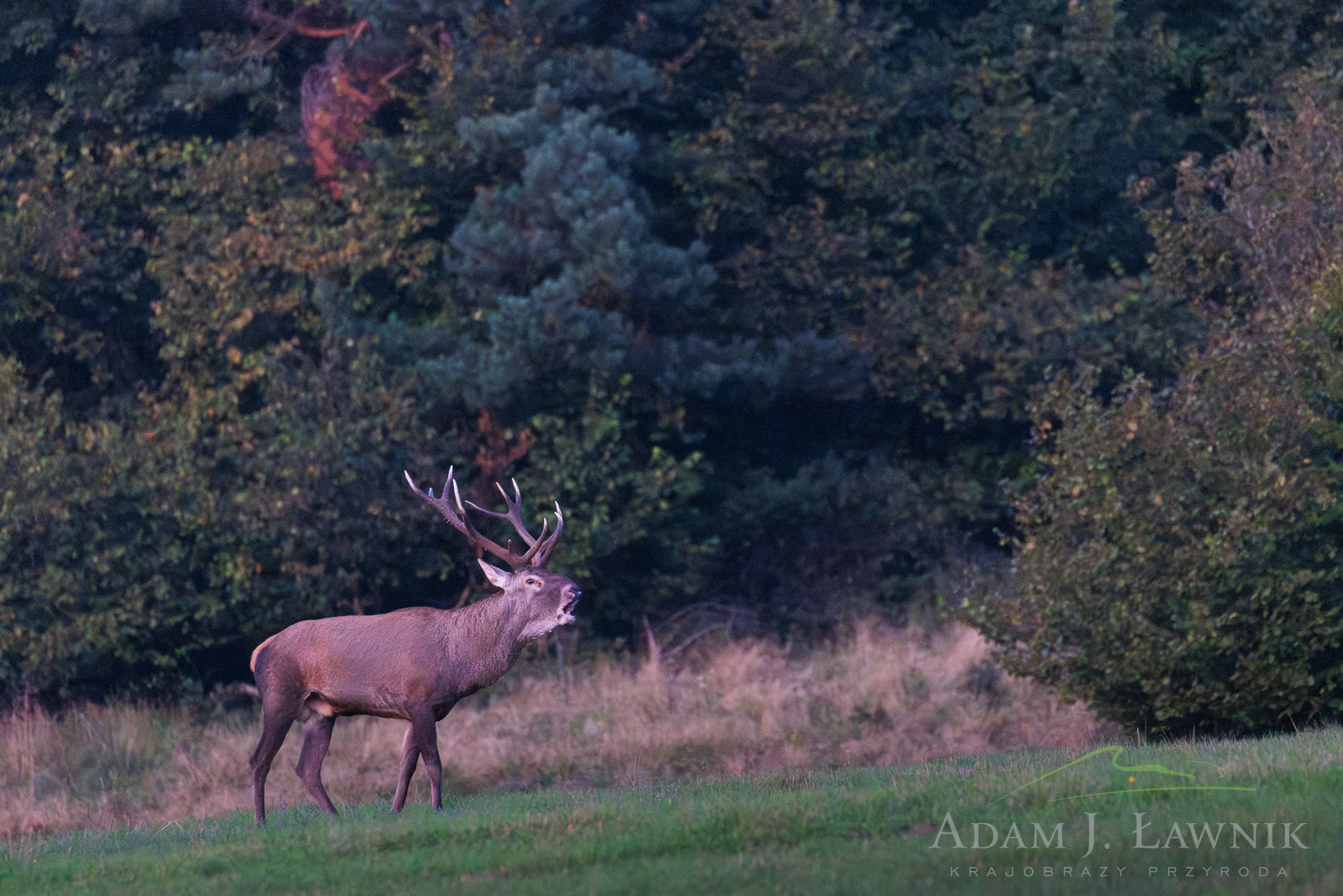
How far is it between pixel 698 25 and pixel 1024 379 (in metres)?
7.88

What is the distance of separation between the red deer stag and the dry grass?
16.3 ft

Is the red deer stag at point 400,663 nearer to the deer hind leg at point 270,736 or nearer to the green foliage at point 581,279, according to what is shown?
the deer hind leg at point 270,736

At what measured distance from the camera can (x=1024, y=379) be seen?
2575cm

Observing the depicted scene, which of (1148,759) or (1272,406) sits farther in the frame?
(1272,406)

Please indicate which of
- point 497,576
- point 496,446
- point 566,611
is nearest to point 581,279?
point 496,446

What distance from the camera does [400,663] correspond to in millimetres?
12258

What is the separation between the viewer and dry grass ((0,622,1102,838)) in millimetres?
18250

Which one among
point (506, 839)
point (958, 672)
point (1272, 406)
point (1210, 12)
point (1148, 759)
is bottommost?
point (958, 672)

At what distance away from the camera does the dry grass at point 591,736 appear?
18250 millimetres

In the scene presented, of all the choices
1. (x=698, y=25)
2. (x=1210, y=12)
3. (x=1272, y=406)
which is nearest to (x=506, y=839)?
(x=1272, y=406)

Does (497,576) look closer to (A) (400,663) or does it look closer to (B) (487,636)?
(B) (487,636)

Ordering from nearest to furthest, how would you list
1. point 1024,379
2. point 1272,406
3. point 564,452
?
point 1272,406, point 564,452, point 1024,379

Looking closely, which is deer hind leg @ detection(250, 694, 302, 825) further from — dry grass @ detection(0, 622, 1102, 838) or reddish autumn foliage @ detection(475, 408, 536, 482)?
reddish autumn foliage @ detection(475, 408, 536, 482)

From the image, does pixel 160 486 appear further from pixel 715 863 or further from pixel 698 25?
pixel 715 863
